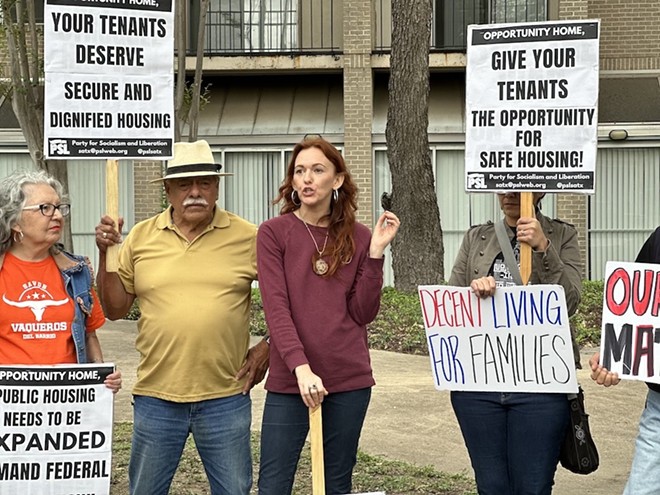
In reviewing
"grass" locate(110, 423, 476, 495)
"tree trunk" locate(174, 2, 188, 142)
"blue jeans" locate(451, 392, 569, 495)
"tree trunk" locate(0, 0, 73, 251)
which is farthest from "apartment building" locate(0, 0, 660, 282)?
"blue jeans" locate(451, 392, 569, 495)

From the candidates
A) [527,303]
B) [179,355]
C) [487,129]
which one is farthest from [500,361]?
[179,355]

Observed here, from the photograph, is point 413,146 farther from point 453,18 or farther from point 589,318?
point 453,18

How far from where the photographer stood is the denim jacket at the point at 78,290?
185 inches

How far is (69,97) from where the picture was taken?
509cm

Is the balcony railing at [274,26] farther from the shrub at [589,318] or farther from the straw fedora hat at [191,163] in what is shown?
the straw fedora hat at [191,163]

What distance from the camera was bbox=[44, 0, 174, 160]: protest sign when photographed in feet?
16.6

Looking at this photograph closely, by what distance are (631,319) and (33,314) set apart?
244cm

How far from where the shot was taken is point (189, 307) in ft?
15.8

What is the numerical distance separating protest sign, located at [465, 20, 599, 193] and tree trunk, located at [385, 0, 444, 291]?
30.6ft

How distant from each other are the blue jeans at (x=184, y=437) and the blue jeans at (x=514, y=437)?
100 cm

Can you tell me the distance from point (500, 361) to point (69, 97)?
7.34 ft

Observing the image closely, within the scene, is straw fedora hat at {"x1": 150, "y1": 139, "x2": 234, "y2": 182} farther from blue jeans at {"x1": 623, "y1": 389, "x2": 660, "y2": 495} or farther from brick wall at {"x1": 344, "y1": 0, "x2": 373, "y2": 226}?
brick wall at {"x1": 344, "y1": 0, "x2": 373, "y2": 226}

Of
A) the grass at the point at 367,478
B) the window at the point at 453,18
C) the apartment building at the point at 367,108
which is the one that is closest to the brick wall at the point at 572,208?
the apartment building at the point at 367,108

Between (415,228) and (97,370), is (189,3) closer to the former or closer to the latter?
(415,228)
